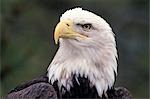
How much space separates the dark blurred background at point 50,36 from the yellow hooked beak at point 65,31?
470 centimetres

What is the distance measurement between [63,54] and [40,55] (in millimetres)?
5336

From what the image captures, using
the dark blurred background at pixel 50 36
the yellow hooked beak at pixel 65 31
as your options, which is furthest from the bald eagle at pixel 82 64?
the dark blurred background at pixel 50 36

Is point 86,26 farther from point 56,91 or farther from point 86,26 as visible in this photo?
point 56,91

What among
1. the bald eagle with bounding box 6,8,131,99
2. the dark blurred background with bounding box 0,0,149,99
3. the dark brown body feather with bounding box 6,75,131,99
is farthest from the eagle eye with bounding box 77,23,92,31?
the dark blurred background with bounding box 0,0,149,99

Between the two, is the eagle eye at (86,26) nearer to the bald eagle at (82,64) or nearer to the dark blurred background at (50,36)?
the bald eagle at (82,64)

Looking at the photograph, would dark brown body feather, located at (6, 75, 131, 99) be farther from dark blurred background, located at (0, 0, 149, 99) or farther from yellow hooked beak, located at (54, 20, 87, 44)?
dark blurred background, located at (0, 0, 149, 99)

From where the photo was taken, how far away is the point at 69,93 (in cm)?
604

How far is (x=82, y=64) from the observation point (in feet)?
19.9

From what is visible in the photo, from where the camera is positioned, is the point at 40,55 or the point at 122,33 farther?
the point at 122,33

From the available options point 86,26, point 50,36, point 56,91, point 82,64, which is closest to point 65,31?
point 86,26

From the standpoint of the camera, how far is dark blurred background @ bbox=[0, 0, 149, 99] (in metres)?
10.8

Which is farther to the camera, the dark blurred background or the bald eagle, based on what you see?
the dark blurred background

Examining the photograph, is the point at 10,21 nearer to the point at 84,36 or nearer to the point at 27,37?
the point at 27,37

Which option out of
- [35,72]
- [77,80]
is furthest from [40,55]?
[77,80]
